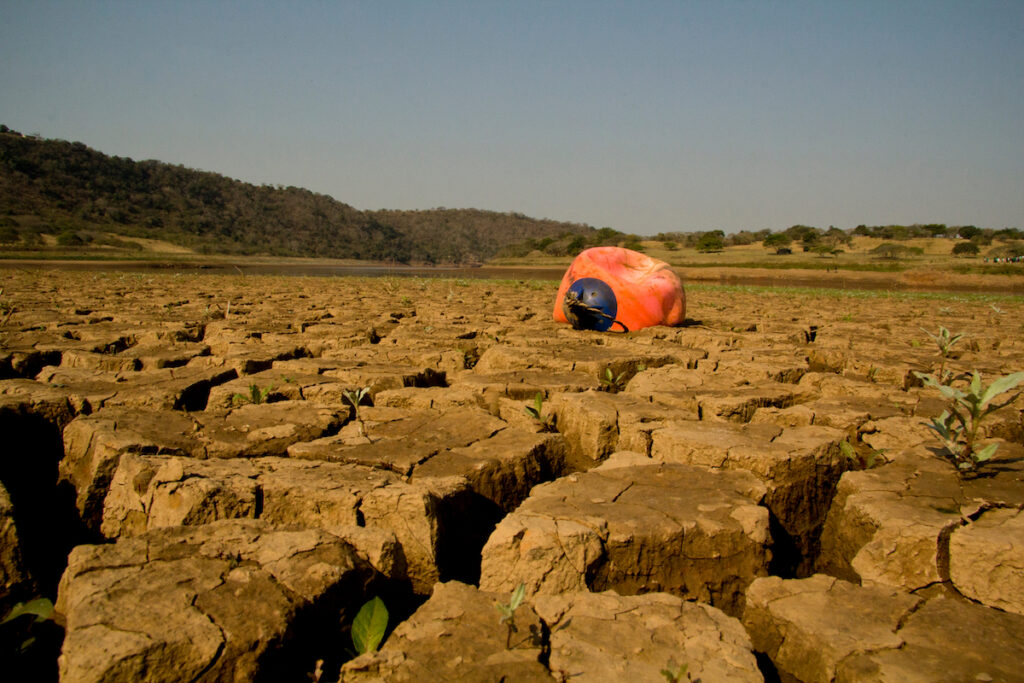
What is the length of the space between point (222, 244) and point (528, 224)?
46236 mm

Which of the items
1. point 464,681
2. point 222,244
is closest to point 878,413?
point 464,681

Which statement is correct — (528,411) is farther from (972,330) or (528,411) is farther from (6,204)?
(6,204)

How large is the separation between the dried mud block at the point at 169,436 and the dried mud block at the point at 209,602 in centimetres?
69

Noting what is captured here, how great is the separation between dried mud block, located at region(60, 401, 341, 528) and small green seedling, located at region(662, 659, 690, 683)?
5.20 ft

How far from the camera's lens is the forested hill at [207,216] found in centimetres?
4734

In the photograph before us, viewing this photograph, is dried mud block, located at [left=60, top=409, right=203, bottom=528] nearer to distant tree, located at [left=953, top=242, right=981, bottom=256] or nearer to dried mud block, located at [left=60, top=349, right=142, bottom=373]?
dried mud block, located at [left=60, top=349, right=142, bottom=373]

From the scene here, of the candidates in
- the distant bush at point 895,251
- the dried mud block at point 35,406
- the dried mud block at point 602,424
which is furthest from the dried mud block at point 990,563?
the distant bush at point 895,251

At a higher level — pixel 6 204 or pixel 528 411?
pixel 6 204

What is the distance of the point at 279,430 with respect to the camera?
2355 mm

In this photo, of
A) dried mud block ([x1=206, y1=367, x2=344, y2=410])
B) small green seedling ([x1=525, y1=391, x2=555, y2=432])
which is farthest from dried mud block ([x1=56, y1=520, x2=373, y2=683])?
small green seedling ([x1=525, y1=391, x2=555, y2=432])

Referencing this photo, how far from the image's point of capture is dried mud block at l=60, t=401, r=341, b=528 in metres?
2.10

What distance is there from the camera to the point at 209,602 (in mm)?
1233

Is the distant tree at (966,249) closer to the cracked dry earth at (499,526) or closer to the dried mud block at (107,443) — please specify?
the cracked dry earth at (499,526)

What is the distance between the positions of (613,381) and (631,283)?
2.17 meters
